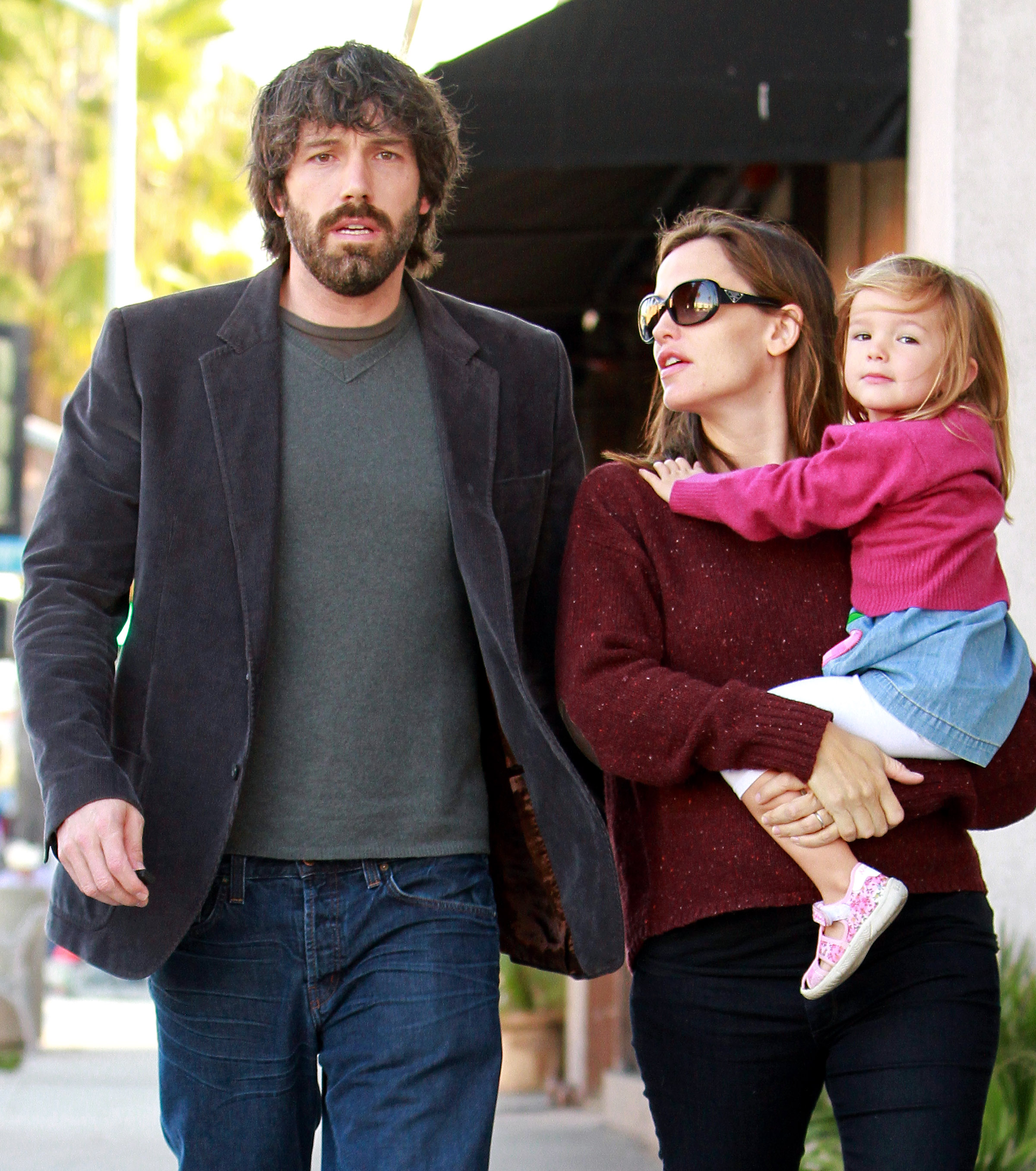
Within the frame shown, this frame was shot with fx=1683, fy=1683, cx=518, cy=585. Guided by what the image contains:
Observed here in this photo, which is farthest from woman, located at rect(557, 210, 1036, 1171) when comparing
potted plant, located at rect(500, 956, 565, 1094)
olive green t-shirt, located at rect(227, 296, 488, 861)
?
potted plant, located at rect(500, 956, 565, 1094)

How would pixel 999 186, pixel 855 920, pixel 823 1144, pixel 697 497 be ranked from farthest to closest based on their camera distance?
pixel 999 186, pixel 823 1144, pixel 697 497, pixel 855 920

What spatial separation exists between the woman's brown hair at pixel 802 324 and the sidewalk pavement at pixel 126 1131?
3.66 metres

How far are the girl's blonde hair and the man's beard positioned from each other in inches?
31.4

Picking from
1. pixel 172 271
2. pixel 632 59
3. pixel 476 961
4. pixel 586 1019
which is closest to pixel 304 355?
pixel 476 961

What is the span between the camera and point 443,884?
2852 mm

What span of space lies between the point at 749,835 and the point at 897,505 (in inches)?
22.7

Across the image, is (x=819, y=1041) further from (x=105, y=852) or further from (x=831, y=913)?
(x=105, y=852)

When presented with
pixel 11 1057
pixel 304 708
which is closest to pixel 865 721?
pixel 304 708

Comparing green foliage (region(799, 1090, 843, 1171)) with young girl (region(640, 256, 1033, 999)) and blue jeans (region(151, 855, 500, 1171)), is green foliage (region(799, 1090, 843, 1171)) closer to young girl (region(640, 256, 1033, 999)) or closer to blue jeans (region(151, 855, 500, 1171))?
blue jeans (region(151, 855, 500, 1171))

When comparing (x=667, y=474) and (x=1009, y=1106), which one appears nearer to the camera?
(x=667, y=474)

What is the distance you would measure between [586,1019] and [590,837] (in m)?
5.49

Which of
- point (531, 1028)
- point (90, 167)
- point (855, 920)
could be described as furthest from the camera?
point (90, 167)

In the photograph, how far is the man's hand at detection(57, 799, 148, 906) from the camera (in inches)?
99.9

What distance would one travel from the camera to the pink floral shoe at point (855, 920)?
8.11ft
